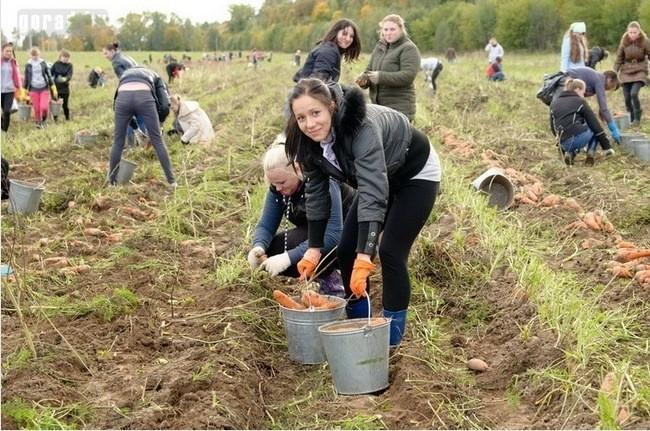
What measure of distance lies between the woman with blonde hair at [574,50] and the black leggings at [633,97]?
5.31 feet

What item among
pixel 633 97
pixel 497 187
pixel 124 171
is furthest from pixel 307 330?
pixel 633 97

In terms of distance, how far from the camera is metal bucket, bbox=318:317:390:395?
3.37 metres

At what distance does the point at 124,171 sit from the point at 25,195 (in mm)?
1434

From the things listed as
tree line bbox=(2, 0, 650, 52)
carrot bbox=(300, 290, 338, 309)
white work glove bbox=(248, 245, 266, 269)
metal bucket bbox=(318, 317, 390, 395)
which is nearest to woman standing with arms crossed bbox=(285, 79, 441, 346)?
carrot bbox=(300, 290, 338, 309)

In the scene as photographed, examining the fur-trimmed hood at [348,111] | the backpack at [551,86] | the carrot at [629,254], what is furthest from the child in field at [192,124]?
the fur-trimmed hood at [348,111]

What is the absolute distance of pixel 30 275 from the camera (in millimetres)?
5000

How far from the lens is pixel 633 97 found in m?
11.4

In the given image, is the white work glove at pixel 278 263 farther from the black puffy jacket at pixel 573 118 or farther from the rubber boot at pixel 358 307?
the black puffy jacket at pixel 573 118

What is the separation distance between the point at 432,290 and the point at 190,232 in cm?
239

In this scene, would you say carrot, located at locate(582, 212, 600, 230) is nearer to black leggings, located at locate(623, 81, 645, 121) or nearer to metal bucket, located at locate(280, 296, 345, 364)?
metal bucket, located at locate(280, 296, 345, 364)

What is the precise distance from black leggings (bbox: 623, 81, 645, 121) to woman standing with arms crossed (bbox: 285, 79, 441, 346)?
836cm

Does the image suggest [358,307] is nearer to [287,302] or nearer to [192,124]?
[287,302]

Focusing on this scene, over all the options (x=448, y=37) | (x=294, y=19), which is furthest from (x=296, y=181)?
(x=294, y=19)

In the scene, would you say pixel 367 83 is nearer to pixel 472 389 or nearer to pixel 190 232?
pixel 190 232
